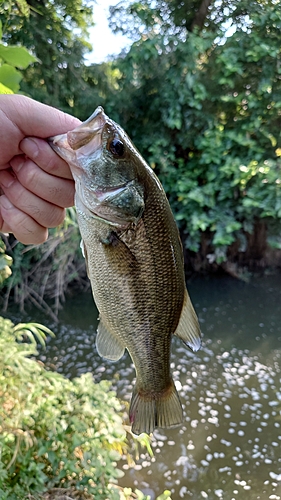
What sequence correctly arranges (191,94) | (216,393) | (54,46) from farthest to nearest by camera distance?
(191,94) < (54,46) < (216,393)

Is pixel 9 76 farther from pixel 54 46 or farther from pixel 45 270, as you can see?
pixel 54 46

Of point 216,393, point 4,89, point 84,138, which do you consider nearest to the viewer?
point 84,138

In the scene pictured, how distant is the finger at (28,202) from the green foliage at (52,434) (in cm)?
127

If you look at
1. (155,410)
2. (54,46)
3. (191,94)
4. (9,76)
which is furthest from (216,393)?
(54,46)

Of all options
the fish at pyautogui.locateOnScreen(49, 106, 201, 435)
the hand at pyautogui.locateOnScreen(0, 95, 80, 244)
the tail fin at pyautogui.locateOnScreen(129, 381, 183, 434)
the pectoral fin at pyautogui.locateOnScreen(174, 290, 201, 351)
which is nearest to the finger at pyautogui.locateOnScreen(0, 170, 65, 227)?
the hand at pyautogui.locateOnScreen(0, 95, 80, 244)

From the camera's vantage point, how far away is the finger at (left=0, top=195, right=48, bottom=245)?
4.51 ft

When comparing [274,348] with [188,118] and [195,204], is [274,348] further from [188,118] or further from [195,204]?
[188,118]

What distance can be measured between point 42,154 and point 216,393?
12.8 feet

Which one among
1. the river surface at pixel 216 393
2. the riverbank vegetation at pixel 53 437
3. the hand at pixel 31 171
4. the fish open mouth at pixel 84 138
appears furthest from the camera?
the river surface at pixel 216 393

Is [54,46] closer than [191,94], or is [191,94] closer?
[54,46]

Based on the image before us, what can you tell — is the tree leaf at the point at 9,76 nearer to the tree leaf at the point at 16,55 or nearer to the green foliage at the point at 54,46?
the tree leaf at the point at 16,55

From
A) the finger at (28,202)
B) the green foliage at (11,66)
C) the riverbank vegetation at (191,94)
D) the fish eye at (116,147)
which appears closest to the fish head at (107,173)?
the fish eye at (116,147)

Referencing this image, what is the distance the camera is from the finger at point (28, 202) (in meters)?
1.32

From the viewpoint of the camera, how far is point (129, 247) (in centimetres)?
110
